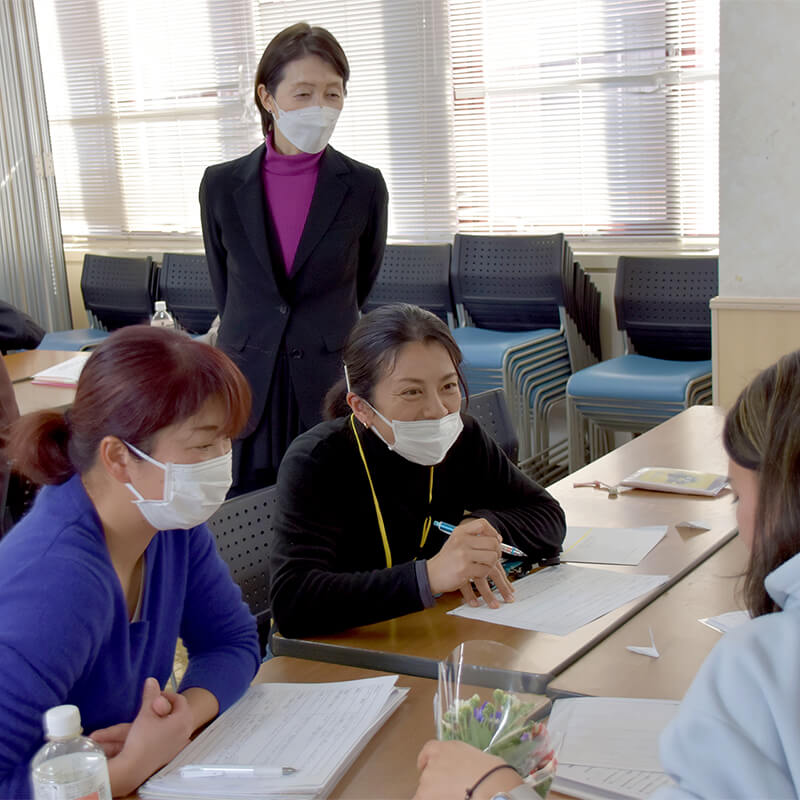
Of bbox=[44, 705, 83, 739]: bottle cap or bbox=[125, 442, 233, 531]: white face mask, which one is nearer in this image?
bbox=[44, 705, 83, 739]: bottle cap

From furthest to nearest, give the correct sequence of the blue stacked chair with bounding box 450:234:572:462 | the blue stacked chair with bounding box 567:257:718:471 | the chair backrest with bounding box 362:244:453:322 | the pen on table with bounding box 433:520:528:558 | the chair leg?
the chair backrest with bounding box 362:244:453:322, the blue stacked chair with bounding box 450:234:572:462, the chair leg, the blue stacked chair with bounding box 567:257:718:471, the pen on table with bounding box 433:520:528:558

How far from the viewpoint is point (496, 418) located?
279 cm

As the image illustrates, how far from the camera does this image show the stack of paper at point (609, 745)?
1.19 meters

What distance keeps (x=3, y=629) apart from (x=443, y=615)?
78 centimetres

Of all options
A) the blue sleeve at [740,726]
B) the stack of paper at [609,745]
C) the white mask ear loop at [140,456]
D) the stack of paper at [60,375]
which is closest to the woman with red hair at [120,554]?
the white mask ear loop at [140,456]

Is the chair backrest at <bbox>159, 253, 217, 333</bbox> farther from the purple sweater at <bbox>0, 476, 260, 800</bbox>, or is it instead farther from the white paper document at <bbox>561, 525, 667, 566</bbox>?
the purple sweater at <bbox>0, 476, 260, 800</bbox>

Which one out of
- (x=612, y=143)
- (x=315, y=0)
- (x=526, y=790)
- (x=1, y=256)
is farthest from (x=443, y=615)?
(x=1, y=256)

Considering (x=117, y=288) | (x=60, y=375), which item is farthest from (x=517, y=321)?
(x=117, y=288)

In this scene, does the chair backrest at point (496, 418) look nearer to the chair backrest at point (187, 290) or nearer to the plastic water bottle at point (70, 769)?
the plastic water bottle at point (70, 769)

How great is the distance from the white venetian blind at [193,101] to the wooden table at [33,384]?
2076mm

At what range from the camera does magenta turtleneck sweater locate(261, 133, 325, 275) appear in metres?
2.91

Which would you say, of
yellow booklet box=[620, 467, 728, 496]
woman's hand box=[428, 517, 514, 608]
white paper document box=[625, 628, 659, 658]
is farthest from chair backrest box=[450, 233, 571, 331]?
white paper document box=[625, 628, 659, 658]

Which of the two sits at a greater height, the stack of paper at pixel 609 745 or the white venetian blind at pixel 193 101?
the white venetian blind at pixel 193 101

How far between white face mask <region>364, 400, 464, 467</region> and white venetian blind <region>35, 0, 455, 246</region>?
3635mm
